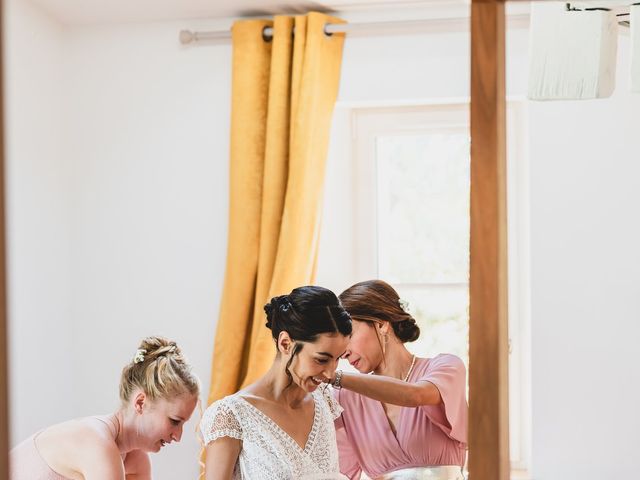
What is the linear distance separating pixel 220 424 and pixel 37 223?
172 centimetres

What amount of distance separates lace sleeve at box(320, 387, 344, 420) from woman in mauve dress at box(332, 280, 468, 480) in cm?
12

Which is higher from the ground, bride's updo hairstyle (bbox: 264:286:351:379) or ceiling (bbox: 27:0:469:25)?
ceiling (bbox: 27:0:469:25)

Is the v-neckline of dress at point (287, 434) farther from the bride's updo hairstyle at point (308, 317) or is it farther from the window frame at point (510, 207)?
the window frame at point (510, 207)

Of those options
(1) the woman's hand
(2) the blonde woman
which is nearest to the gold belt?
(1) the woman's hand

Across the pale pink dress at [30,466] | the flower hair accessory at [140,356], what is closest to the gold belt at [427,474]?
the flower hair accessory at [140,356]

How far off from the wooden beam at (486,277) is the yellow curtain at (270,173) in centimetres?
207

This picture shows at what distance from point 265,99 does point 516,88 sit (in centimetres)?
96

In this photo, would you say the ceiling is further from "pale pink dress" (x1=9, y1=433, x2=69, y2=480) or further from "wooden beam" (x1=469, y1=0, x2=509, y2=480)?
"wooden beam" (x1=469, y1=0, x2=509, y2=480)

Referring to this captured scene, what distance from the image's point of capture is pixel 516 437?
145 inches

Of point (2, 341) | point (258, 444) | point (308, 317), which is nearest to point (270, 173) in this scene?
point (308, 317)

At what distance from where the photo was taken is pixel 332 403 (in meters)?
2.58

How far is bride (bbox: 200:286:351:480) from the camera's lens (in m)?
2.15

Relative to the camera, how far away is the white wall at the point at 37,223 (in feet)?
11.0

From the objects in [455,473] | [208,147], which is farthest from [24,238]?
[455,473]
